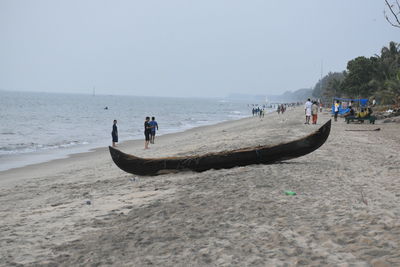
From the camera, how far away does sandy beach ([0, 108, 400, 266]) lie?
14.5ft

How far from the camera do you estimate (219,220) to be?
5555 mm

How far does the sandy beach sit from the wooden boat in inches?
10.5

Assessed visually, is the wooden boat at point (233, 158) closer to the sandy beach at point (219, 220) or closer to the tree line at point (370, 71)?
the sandy beach at point (219, 220)

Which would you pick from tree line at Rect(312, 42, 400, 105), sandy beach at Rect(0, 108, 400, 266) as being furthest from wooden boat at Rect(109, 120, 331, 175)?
tree line at Rect(312, 42, 400, 105)


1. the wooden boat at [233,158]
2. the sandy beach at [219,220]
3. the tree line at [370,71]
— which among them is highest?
the tree line at [370,71]

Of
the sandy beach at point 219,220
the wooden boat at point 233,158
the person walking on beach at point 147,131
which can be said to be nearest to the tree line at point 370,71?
the person walking on beach at point 147,131

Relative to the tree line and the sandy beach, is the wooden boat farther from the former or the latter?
the tree line

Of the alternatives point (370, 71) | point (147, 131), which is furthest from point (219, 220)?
point (370, 71)

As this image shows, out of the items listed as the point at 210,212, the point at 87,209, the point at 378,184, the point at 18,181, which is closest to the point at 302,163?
the point at 378,184

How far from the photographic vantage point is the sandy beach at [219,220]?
4422 mm

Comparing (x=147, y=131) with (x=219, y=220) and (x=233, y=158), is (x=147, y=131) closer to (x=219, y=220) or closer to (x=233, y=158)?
(x=233, y=158)

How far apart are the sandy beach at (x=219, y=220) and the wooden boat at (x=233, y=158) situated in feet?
0.87

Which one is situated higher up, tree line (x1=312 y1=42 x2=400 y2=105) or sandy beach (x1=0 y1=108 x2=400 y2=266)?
tree line (x1=312 y1=42 x2=400 y2=105)

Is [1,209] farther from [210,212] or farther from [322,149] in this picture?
[322,149]
